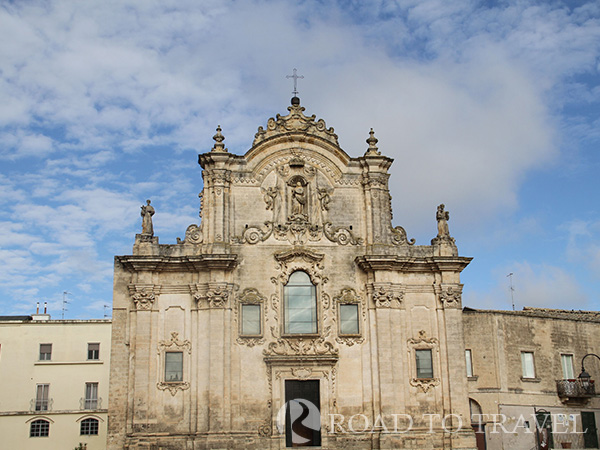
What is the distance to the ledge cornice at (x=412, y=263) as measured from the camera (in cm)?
2577

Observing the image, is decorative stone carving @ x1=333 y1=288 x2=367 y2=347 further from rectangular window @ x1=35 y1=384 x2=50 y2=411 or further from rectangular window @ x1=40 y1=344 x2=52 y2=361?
rectangular window @ x1=40 y1=344 x2=52 y2=361

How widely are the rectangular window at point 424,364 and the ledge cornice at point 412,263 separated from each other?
2.95 metres

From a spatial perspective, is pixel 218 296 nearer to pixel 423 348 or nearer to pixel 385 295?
pixel 385 295

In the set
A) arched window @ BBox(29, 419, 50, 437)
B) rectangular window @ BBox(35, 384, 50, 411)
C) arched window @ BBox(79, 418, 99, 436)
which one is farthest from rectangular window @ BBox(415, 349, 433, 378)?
rectangular window @ BBox(35, 384, 50, 411)

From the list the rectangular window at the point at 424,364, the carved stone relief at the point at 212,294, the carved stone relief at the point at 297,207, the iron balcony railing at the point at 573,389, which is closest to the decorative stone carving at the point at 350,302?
the carved stone relief at the point at 297,207

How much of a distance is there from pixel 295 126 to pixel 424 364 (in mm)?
9716

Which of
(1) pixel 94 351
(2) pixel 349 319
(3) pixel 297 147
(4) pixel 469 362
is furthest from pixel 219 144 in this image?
(1) pixel 94 351

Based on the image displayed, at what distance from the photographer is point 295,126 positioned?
27.2m

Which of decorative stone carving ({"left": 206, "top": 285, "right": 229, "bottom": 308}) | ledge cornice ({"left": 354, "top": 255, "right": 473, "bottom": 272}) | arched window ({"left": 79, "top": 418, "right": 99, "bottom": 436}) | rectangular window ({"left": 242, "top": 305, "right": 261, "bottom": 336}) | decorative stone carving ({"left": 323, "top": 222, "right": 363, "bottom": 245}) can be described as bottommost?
arched window ({"left": 79, "top": 418, "right": 99, "bottom": 436})

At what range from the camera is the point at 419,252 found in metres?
26.8

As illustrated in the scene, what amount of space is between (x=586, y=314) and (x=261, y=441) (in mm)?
18973

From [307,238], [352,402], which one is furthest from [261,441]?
[307,238]

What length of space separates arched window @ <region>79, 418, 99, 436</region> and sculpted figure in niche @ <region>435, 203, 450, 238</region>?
75.4ft

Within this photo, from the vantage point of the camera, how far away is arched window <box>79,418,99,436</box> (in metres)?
39.5
